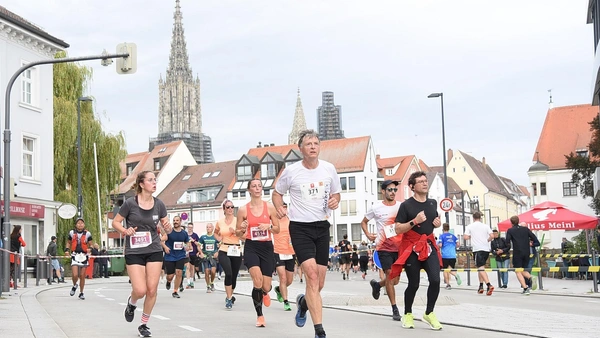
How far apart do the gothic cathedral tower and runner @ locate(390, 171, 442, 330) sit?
175092 millimetres

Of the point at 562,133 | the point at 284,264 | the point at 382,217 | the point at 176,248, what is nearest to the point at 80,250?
the point at 176,248

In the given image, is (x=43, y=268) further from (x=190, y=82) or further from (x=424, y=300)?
(x=190, y=82)

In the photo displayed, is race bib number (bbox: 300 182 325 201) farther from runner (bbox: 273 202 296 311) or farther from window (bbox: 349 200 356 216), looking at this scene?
window (bbox: 349 200 356 216)

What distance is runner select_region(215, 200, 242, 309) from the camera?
50.2 ft

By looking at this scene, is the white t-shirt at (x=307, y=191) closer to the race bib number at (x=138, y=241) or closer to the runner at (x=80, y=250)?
the race bib number at (x=138, y=241)

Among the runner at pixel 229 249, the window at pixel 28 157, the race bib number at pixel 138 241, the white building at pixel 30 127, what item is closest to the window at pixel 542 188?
the white building at pixel 30 127

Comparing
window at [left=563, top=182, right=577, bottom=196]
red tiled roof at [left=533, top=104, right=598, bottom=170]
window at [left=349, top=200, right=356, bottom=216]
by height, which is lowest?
window at [left=349, top=200, right=356, bottom=216]

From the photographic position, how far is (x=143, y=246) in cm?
1010

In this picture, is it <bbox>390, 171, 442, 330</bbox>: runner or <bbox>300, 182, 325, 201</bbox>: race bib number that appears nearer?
<bbox>300, 182, 325, 201</bbox>: race bib number

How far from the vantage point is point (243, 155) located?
102m

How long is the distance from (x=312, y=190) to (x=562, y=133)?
89.7 metres

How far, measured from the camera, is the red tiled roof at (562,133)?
92.6 metres

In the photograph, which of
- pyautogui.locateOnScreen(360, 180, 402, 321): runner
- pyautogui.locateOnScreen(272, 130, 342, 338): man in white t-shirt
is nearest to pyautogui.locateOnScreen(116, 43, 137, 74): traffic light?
pyautogui.locateOnScreen(360, 180, 402, 321): runner

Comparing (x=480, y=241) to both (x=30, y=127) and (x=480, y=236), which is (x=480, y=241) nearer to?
(x=480, y=236)
